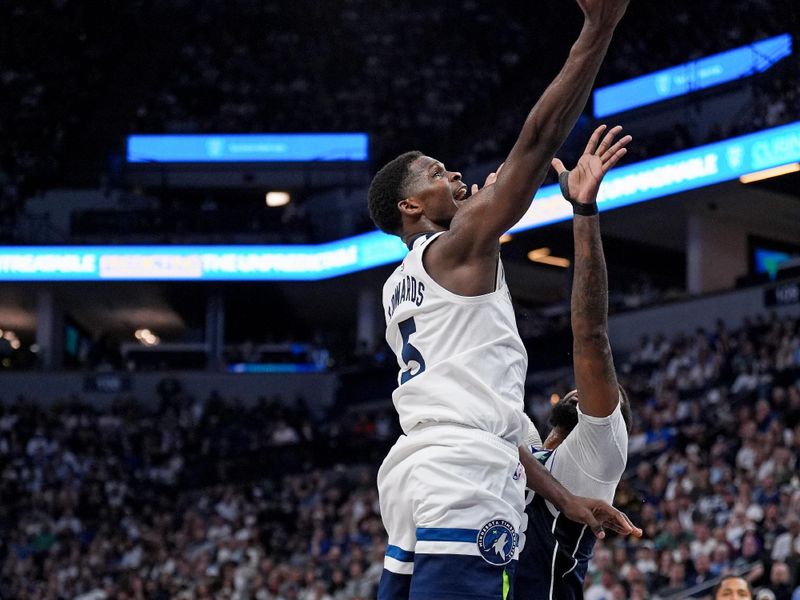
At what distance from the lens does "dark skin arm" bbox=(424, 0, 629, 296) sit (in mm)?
3732

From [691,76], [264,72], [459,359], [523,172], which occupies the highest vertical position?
[264,72]

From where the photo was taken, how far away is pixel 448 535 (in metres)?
3.76

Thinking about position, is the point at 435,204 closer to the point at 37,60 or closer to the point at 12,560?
the point at 12,560

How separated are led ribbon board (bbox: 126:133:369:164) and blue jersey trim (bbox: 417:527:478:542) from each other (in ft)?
93.2

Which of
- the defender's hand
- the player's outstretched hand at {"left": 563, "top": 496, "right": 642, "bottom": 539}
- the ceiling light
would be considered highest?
the ceiling light

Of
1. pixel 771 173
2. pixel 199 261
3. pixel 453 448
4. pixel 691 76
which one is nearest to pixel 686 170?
pixel 771 173

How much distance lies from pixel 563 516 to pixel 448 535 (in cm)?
92

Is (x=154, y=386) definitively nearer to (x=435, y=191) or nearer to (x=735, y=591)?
(x=735, y=591)

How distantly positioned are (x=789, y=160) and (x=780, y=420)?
7359mm

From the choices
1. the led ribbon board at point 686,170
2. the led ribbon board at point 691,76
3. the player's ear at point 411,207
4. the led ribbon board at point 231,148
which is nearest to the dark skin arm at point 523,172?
the player's ear at point 411,207

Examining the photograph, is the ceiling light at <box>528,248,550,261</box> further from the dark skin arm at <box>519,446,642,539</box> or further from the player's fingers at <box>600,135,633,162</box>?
the player's fingers at <box>600,135,633,162</box>

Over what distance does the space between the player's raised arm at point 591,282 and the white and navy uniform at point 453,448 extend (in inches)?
11.4

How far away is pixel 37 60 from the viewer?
3428 centimetres

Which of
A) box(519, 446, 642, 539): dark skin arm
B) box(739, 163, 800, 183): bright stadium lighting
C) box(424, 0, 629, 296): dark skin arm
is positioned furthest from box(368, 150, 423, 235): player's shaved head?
box(739, 163, 800, 183): bright stadium lighting
